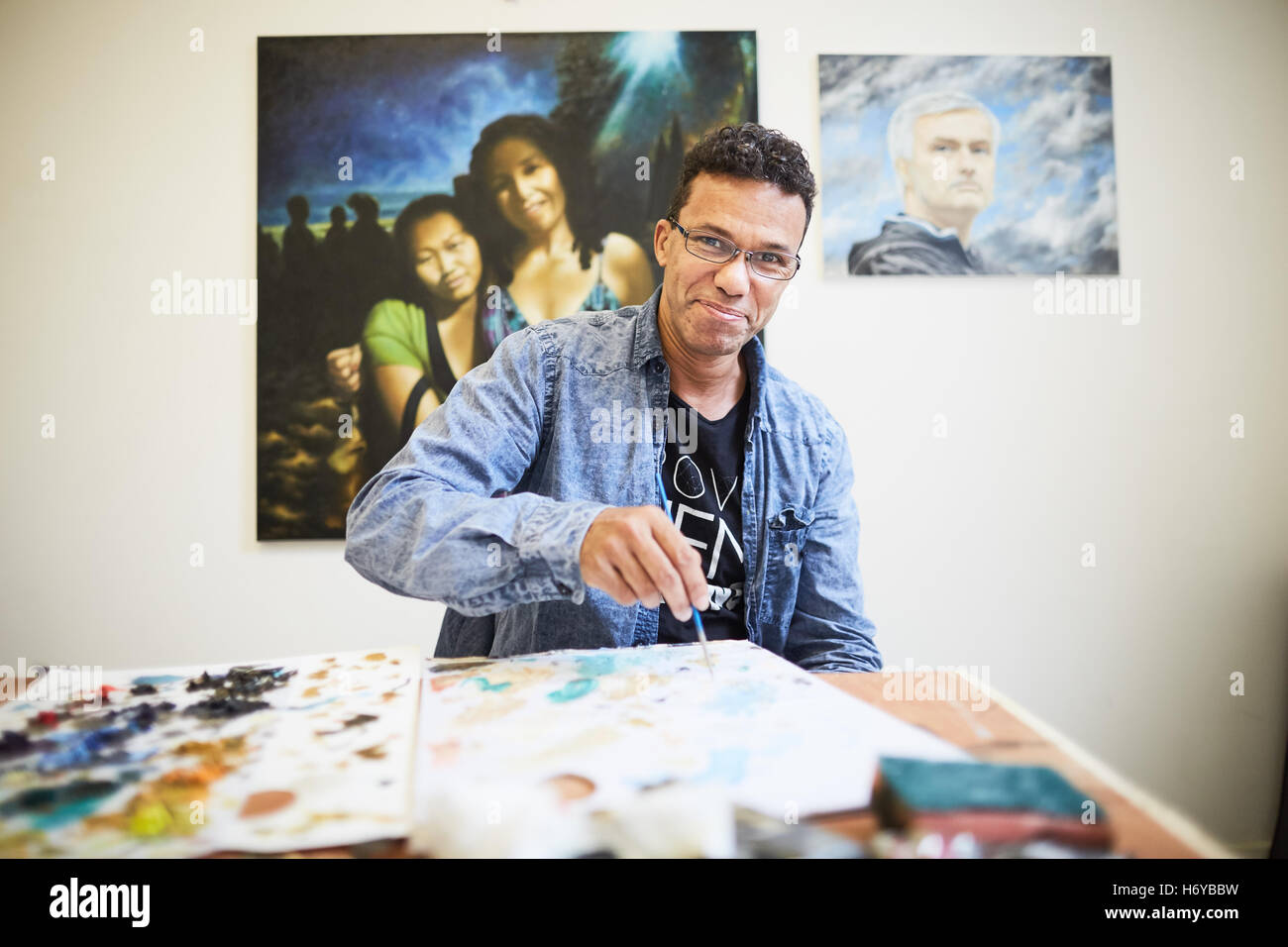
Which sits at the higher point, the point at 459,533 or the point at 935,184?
the point at 935,184

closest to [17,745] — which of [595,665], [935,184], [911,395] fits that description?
[595,665]

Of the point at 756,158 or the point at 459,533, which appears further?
the point at 756,158

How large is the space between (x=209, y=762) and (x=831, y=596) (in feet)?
3.22

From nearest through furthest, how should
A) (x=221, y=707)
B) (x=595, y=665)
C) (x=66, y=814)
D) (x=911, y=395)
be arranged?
(x=66, y=814), (x=221, y=707), (x=595, y=665), (x=911, y=395)

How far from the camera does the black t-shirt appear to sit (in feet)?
4.31

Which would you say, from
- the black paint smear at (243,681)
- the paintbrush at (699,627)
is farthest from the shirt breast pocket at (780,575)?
the black paint smear at (243,681)

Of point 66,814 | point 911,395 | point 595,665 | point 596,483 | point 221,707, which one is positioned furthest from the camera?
point 911,395

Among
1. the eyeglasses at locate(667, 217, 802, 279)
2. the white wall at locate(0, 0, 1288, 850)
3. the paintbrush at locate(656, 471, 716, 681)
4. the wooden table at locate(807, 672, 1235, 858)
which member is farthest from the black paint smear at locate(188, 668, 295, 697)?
the white wall at locate(0, 0, 1288, 850)

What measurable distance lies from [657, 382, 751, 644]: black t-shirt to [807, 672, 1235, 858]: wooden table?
0.31 m

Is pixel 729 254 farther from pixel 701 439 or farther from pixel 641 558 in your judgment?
pixel 641 558

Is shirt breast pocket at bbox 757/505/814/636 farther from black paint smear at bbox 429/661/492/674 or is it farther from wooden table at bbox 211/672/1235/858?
black paint smear at bbox 429/661/492/674

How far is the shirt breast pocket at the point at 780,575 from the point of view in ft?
4.55

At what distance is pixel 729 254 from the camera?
135 centimetres

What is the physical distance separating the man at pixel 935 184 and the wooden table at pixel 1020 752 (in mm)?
1521
